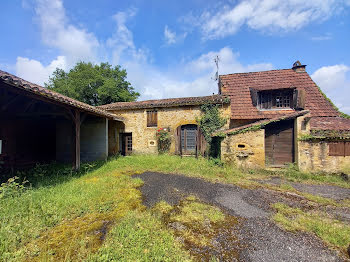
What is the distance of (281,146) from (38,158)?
14.0 metres

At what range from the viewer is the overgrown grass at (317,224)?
2600 millimetres

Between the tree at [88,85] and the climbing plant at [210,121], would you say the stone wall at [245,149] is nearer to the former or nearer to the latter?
the climbing plant at [210,121]

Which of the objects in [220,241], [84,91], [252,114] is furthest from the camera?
[84,91]

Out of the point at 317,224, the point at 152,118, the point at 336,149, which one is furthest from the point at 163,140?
the point at 336,149

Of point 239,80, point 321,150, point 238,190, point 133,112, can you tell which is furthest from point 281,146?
point 133,112

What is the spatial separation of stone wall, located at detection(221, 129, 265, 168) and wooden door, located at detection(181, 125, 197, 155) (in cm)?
281

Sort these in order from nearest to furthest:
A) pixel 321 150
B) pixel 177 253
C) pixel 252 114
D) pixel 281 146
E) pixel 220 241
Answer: pixel 177 253
pixel 220 241
pixel 321 150
pixel 281 146
pixel 252 114

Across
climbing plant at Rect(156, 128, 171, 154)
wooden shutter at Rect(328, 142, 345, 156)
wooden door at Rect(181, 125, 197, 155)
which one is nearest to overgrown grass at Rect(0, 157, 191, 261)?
climbing plant at Rect(156, 128, 171, 154)

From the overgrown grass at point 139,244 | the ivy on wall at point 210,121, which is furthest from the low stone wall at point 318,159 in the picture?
the overgrown grass at point 139,244

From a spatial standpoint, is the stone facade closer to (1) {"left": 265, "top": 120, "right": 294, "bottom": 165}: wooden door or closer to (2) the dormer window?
(1) {"left": 265, "top": 120, "right": 294, "bottom": 165}: wooden door

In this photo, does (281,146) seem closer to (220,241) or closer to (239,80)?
(239,80)

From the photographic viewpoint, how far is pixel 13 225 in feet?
8.73

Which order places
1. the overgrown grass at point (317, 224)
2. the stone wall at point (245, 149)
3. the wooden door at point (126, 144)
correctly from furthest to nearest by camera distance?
the wooden door at point (126, 144) → the stone wall at point (245, 149) → the overgrown grass at point (317, 224)

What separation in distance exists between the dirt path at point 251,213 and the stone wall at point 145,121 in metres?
4.34
